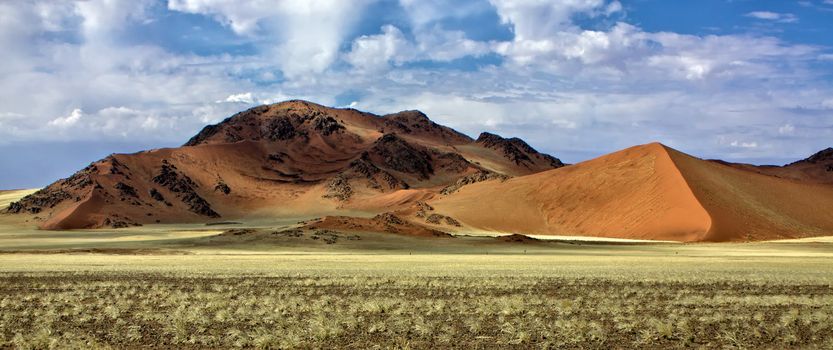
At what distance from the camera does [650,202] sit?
309 feet

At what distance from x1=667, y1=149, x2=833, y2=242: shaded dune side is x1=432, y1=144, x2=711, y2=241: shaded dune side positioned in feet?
6.10

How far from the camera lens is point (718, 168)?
107m

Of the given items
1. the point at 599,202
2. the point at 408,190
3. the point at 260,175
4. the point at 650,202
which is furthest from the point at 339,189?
the point at 650,202

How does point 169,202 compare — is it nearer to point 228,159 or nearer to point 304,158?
point 228,159

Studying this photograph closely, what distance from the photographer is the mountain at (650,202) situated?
8625 cm

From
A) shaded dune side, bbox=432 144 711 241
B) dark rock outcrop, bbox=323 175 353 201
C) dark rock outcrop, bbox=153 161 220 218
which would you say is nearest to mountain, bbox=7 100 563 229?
dark rock outcrop, bbox=153 161 220 218

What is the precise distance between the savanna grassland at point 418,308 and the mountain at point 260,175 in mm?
84664

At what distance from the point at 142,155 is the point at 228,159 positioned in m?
A: 19.1

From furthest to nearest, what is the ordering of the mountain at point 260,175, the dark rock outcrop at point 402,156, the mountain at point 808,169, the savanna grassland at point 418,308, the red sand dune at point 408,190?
the dark rock outcrop at point 402,156 → the mountain at point 808,169 → the mountain at point 260,175 → the red sand dune at point 408,190 → the savanna grassland at point 418,308

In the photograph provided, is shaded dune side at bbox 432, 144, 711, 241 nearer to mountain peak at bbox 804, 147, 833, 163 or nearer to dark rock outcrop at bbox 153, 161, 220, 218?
dark rock outcrop at bbox 153, 161, 220, 218

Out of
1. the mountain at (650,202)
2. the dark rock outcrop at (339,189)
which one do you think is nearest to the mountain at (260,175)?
the dark rock outcrop at (339,189)

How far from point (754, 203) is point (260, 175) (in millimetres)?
97154

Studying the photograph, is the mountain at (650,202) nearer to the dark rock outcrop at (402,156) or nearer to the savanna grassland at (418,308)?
the savanna grassland at (418,308)

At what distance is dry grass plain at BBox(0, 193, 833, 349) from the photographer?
17141mm
